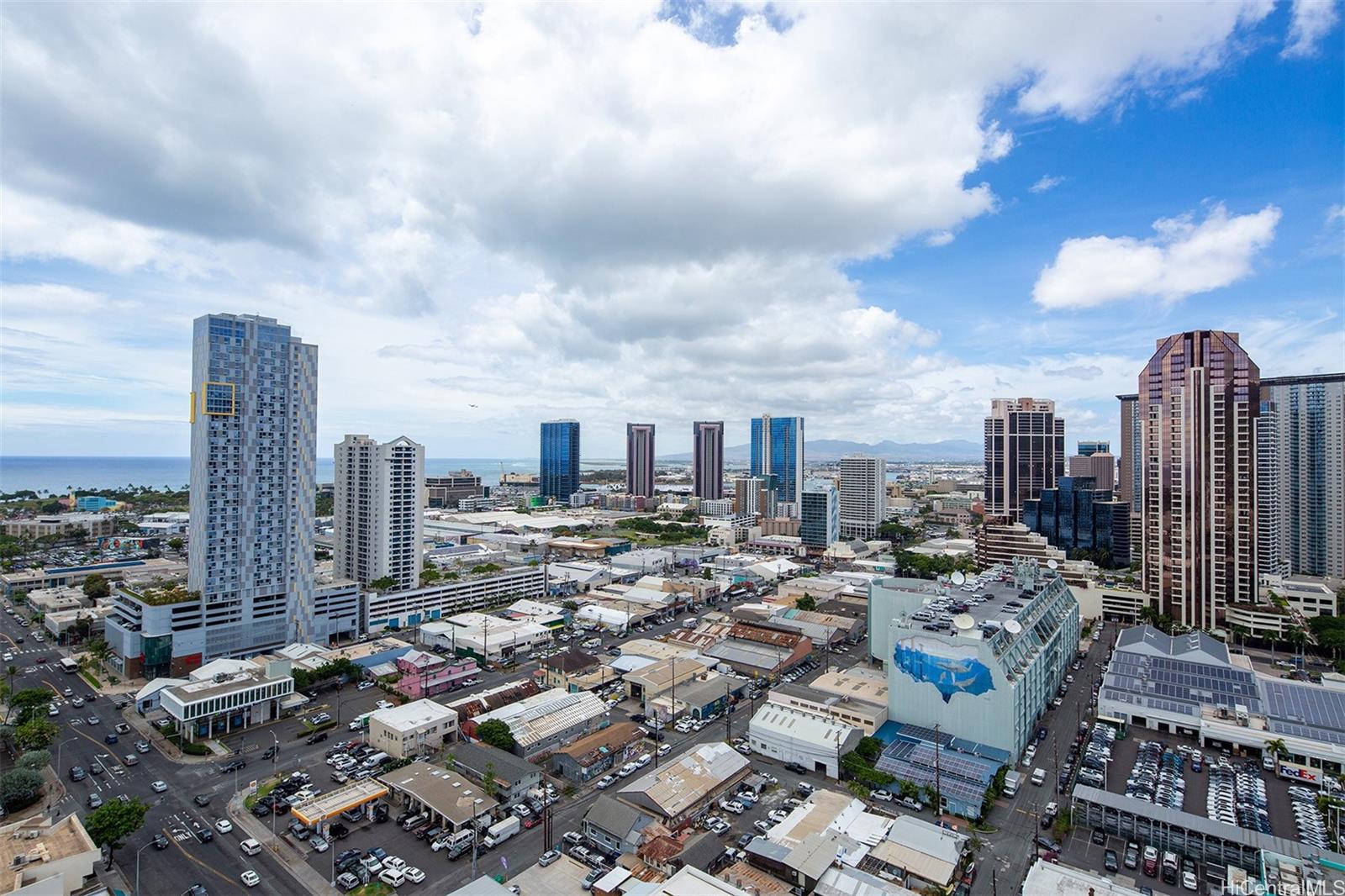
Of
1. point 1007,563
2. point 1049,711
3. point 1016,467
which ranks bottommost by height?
point 1049,711

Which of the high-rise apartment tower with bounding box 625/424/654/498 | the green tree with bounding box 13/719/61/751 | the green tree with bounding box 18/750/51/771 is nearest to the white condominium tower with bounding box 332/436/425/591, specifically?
the green tree with bounding box 13/719/61/751

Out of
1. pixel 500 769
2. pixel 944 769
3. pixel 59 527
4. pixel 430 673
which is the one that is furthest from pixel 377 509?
pixel 59 527

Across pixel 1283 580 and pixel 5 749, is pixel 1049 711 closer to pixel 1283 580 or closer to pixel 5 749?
pixel 1283 580

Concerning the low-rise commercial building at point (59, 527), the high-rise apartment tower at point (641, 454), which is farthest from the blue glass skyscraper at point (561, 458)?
the low-rise commercial building at point (59, 527)

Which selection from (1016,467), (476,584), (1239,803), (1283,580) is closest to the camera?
(1239,803)

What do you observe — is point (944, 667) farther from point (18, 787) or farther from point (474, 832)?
point (18, 787)

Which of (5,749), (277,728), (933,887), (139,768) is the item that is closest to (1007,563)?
(933,887)
